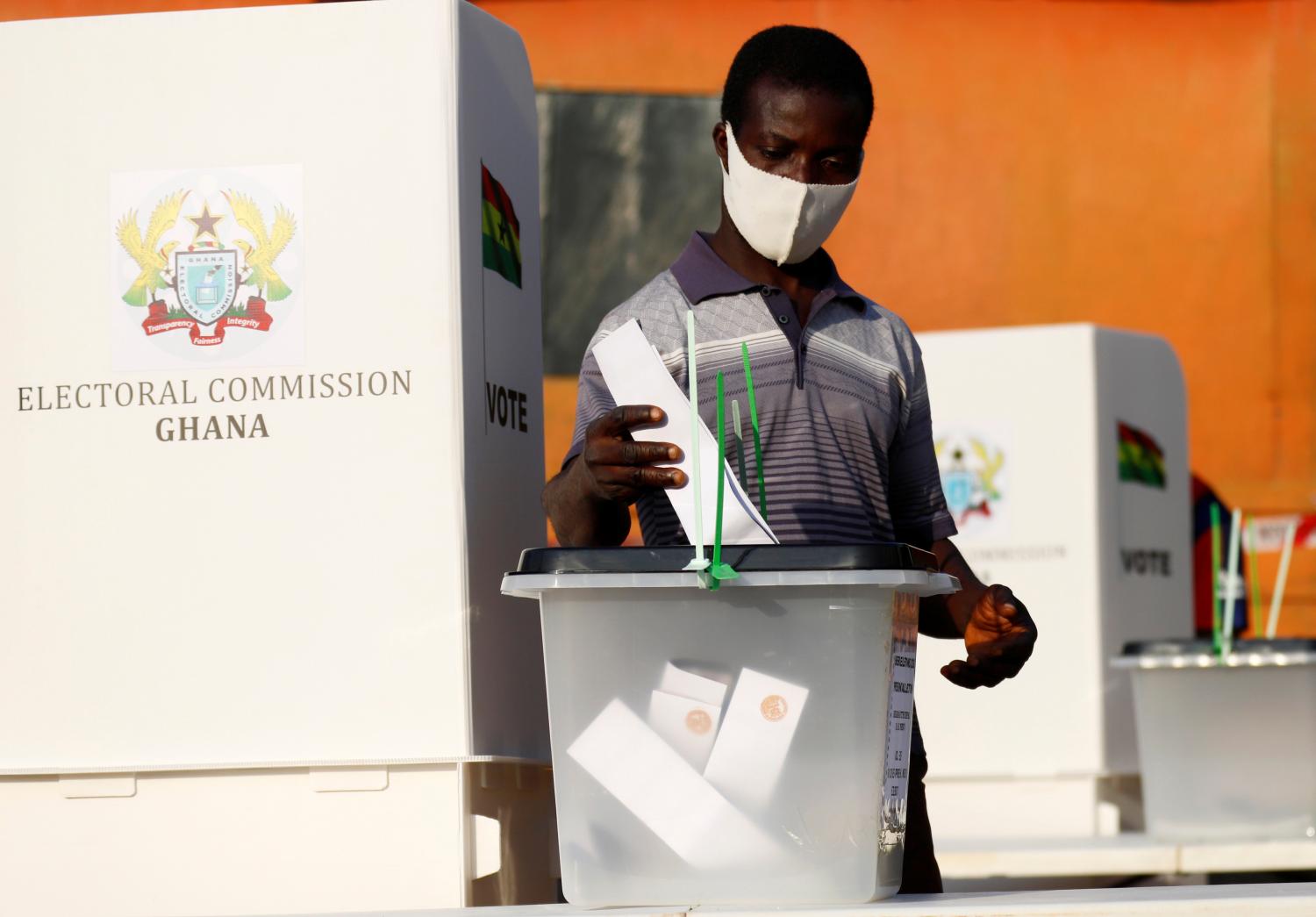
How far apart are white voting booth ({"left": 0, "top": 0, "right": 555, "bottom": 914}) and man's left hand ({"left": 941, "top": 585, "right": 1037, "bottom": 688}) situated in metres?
0.56

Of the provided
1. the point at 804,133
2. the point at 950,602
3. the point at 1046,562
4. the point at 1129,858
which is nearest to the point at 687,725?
the point at 950,602

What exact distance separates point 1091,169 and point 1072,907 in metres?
6.20

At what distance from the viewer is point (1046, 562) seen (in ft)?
15.8

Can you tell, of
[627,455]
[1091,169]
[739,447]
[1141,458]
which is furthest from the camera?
[1091,169]

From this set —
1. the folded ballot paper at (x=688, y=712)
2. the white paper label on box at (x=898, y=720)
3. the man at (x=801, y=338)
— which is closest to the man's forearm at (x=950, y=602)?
the man at (x=801, y=338)

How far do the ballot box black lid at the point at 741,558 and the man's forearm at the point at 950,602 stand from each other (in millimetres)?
438

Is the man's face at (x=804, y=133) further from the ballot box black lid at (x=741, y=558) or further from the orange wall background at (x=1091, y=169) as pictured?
the orange wall background at (x=1091, y=169)

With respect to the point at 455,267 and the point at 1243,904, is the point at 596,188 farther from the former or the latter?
the point at 1243,904

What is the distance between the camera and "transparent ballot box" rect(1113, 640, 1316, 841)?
12.2ft

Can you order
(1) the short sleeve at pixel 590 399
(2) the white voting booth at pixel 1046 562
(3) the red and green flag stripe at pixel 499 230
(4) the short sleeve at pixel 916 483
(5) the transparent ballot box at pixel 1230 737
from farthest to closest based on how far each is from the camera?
(2) the white voting booth at pixel 1046 562 < (5) the transparent ballot box at pixel 1230 737 < (3) the red and green flag stripe at pixel 499 230 < (4) the short sleeve at pixel 916 483 < (1) the short sleeve at pixel 590 399

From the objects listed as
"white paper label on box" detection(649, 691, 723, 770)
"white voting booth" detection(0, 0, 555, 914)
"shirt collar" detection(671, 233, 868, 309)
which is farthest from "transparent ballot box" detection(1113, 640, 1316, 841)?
"white paper label on box" detection(649, 691, 723, 770)

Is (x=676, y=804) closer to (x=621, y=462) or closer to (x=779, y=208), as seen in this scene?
(x=621, y=462)

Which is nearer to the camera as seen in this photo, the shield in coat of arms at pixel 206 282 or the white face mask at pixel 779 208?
the white face mask at pixel 779 208

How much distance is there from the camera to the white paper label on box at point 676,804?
152 cm
